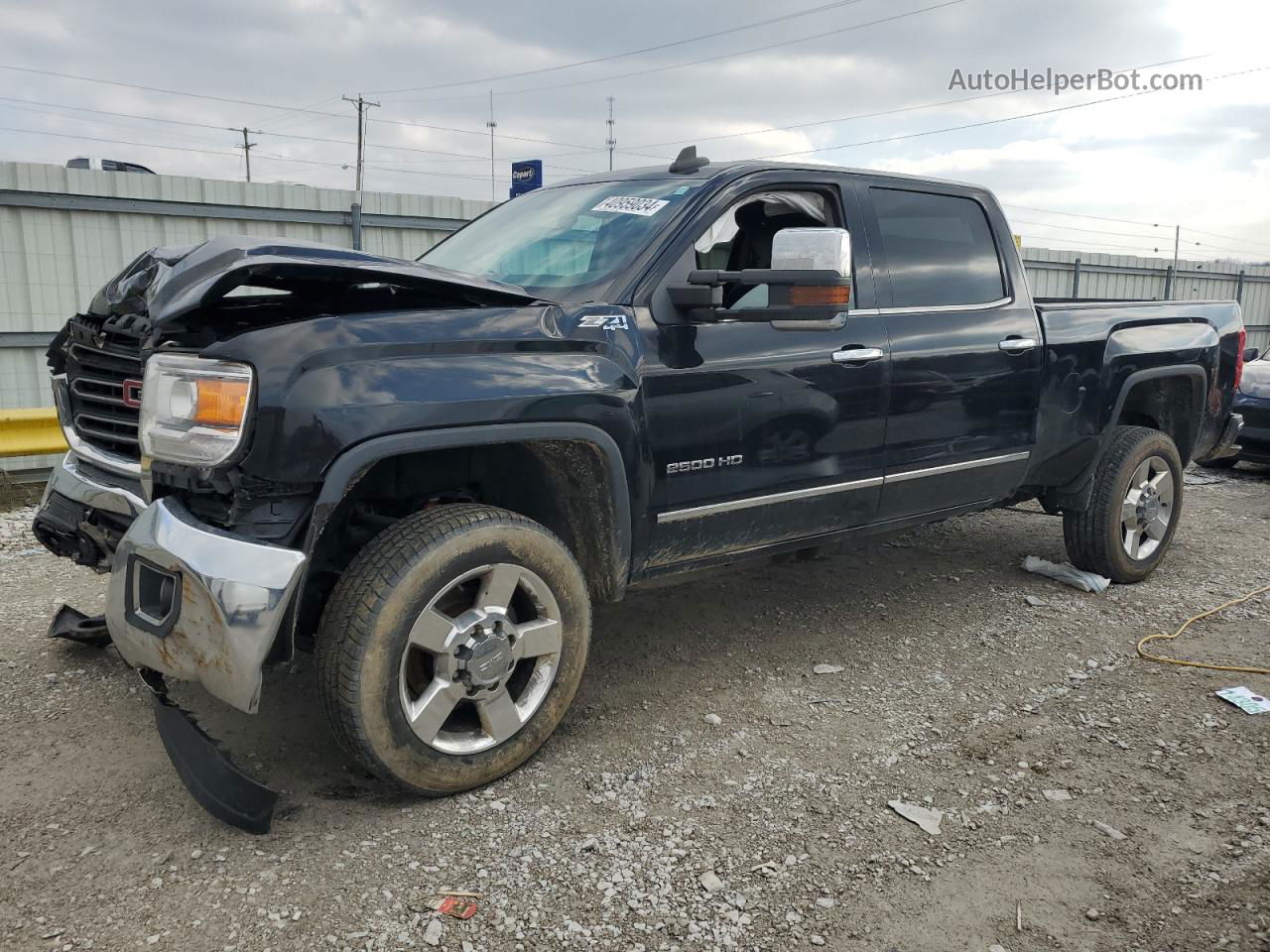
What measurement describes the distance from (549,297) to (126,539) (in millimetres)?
1481

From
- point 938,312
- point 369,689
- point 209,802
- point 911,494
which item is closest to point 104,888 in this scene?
point 209,802

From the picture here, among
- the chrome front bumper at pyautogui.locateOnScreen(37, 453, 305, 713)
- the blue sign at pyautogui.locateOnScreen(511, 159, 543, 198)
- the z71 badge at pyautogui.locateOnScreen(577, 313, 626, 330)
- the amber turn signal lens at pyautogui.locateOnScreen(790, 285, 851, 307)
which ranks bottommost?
the chrome front bumper at pyautogui.locateOnScreen(37, 453, 305, 713)

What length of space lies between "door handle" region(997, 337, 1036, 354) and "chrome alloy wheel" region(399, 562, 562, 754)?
242cm

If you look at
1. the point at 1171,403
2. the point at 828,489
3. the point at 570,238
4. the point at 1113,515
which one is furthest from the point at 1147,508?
the point at 570,238

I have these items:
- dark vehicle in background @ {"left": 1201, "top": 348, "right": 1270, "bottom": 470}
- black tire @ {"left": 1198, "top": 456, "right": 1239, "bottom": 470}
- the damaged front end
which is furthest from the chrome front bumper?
black tire @ {"left": 1198, "top": 456, "right": 1239, "bottom": 470}

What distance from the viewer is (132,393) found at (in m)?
2.96

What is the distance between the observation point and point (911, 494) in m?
4.05

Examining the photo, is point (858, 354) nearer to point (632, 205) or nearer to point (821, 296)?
point (821, 296)

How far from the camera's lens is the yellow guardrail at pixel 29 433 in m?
6.23

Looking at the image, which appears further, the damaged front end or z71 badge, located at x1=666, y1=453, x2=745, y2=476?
z71 badge, located at x1=666, y1=453, x2=745, y2=476

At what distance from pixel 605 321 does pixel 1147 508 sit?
3.49 metres

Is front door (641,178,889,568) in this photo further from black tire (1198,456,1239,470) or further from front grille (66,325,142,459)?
black tire (1198,456,1239,470)

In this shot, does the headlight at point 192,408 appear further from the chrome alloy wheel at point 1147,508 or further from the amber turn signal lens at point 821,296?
the chrome alloy wheel at point 1147,508

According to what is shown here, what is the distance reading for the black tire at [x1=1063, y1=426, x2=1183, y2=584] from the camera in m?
4.90
